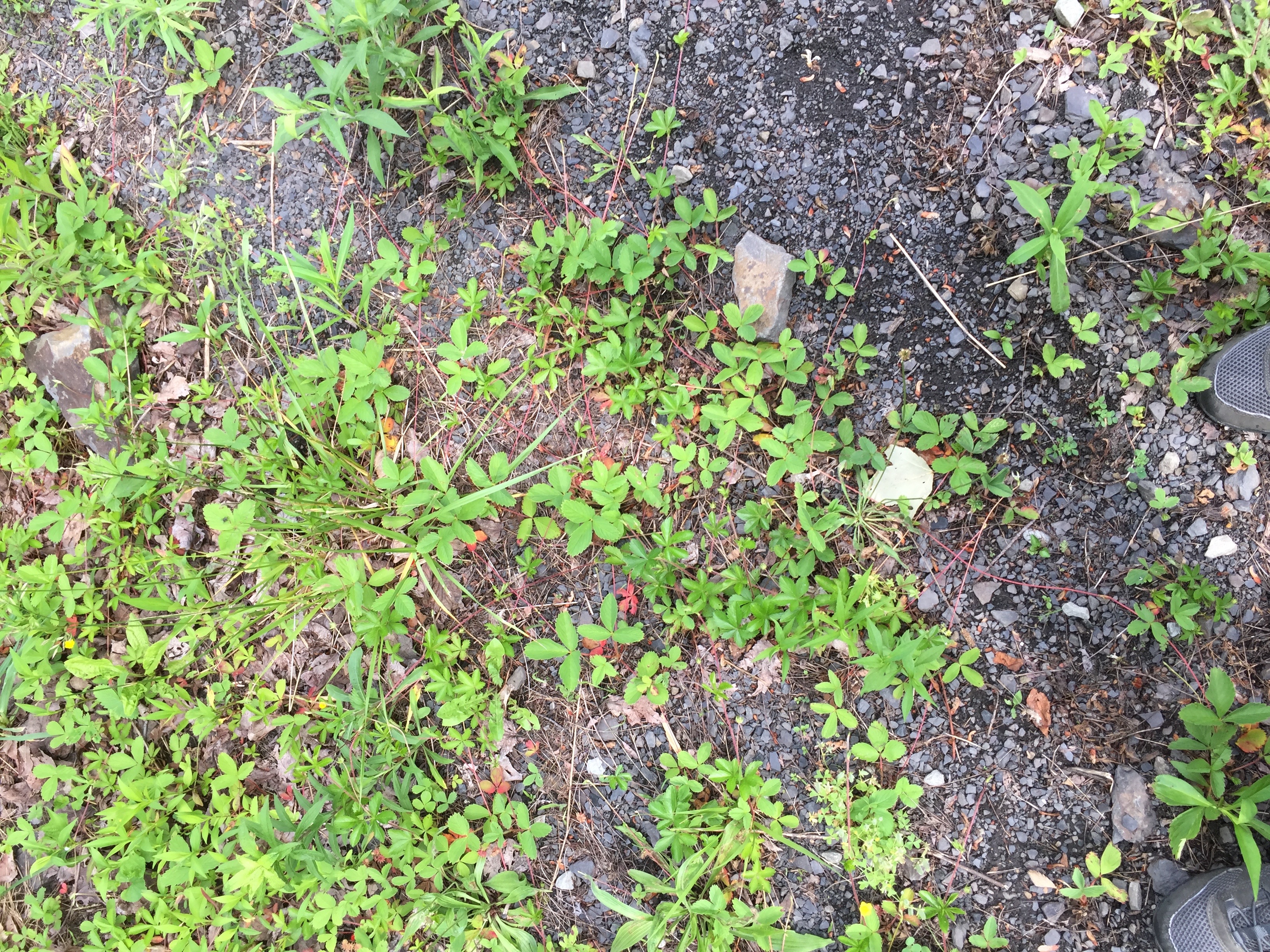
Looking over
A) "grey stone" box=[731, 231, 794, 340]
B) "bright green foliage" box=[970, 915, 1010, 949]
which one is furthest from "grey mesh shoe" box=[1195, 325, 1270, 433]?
"bright green foliage" box=[970, 915, 1010, 949]

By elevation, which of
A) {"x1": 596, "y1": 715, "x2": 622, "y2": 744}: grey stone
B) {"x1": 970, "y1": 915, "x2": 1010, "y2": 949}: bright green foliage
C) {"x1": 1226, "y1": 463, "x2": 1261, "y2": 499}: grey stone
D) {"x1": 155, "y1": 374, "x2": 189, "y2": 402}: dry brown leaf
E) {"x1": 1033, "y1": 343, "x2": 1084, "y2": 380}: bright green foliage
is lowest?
{"x1": 970, "y1": 915, "x2": 1010, "y2": 949}: bright green foliage

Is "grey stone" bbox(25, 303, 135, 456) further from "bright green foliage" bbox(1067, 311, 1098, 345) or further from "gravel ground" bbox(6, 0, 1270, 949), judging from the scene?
"bright green foliage" bbox(1067, 311, 1098, 345)

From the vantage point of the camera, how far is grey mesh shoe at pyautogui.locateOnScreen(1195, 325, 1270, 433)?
218cm

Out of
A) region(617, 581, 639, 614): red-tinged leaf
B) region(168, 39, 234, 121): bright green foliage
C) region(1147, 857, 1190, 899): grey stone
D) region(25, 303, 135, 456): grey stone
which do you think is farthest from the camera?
region(25, 303, 135, 456): grey stone

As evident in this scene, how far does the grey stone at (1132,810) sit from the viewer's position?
2.25 metres

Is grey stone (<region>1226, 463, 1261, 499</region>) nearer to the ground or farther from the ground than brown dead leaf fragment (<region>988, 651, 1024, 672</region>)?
farther from the ground

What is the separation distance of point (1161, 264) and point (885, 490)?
1.22 meters

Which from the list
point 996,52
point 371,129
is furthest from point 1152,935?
point 371,129

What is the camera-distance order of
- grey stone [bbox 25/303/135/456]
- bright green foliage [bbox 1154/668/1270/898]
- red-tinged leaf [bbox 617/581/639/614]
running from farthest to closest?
grey stone [bbox 25/303/135/456] < red-tinged leaf [bbox 617/581/639/614] < bright green foliage [bbox 1154/668/1270/898]

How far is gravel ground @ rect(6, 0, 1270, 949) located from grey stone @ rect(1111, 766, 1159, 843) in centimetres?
2

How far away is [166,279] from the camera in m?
3.04

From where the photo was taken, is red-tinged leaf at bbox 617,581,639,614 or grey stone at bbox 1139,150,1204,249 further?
red-tinged leaf at bbox 617,581,639,614

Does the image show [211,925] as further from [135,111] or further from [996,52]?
[996,52]

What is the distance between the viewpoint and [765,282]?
251 centimetres
